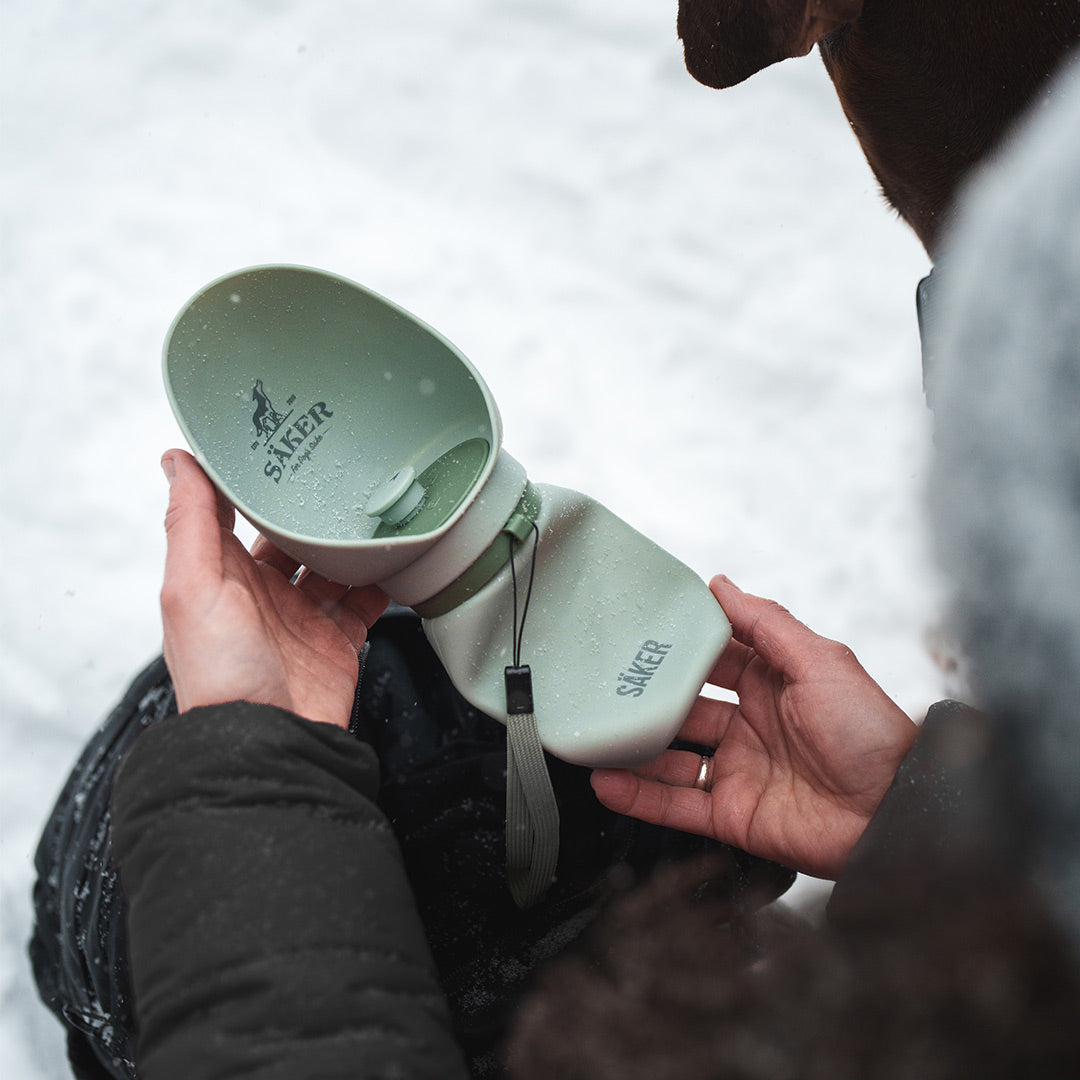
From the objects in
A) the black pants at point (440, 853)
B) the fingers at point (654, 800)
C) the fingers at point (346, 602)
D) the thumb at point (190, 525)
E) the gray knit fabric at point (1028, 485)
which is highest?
the gray knit fabric at point (1028, 485)

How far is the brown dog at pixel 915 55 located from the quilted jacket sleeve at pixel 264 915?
0.71 metres

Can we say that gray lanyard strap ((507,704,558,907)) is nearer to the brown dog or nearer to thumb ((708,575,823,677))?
thumb ((708,575,823,677))

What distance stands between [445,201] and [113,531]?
725 mm

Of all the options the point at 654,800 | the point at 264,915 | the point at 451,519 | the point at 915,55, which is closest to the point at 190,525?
the point at 451,519

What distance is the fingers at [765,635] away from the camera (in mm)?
882

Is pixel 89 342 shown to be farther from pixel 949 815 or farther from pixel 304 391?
pixel 949 815

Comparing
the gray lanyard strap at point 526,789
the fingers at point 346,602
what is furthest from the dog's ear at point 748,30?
the fingers at point 346,602

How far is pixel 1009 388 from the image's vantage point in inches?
21.5

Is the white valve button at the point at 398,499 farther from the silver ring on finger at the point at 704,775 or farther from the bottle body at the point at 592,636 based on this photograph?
the silver ring on finger at the point at 704,775

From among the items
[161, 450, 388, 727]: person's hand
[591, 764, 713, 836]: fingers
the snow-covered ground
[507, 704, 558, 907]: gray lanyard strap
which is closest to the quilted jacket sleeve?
[161, 450, 388, 727]: person's hand

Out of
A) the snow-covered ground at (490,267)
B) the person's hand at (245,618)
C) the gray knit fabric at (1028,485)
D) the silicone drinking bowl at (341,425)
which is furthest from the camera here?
the snow-covered ground at (490,267)

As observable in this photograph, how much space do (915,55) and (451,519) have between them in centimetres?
59

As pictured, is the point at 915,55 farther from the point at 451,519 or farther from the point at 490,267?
the point at 490,267

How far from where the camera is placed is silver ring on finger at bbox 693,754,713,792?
0.92 meters
